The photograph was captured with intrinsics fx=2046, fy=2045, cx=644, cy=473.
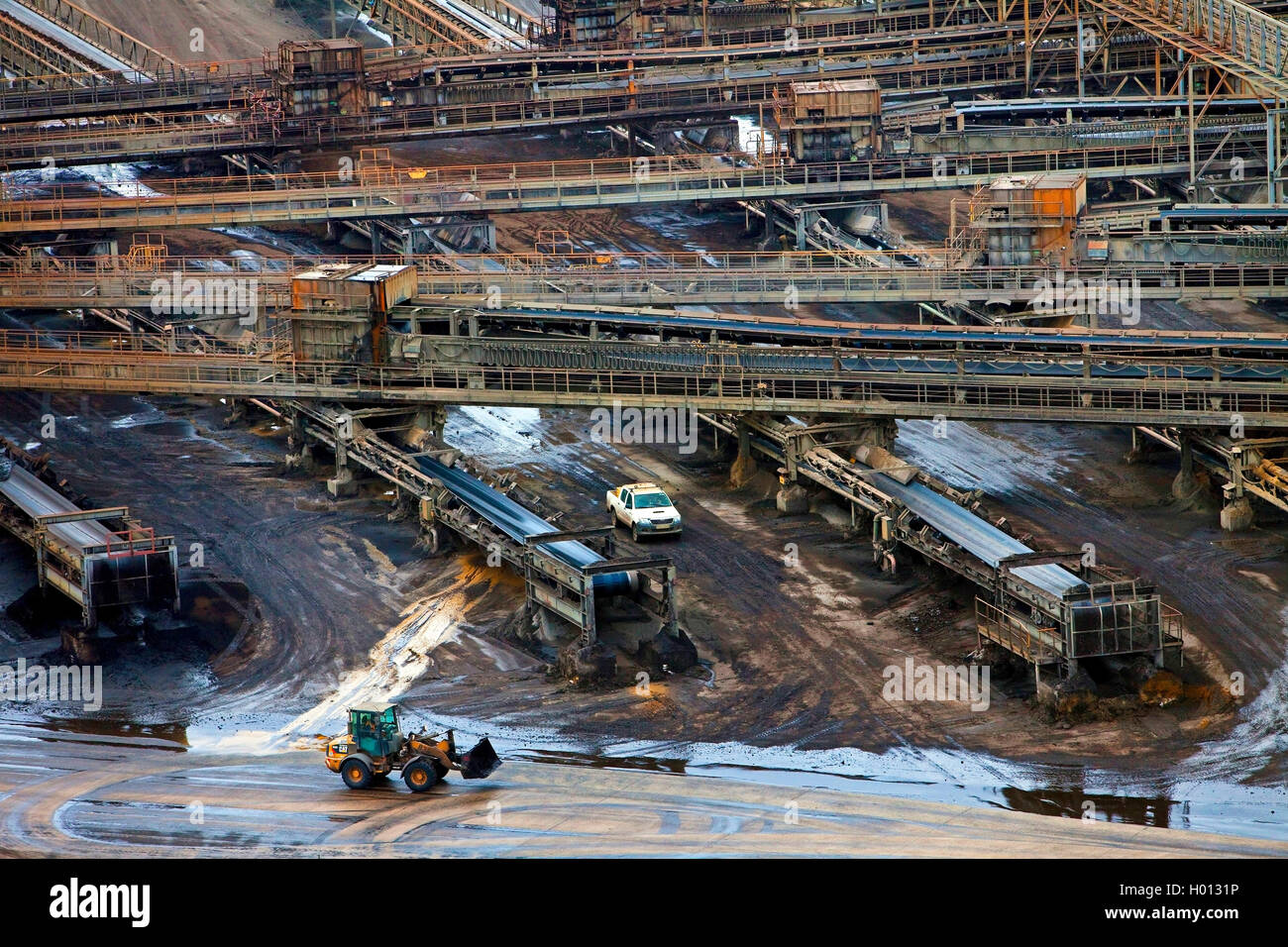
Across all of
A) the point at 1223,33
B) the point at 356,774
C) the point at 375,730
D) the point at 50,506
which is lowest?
the point at 356,774

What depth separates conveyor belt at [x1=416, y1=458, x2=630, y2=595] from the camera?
4109 centimetres

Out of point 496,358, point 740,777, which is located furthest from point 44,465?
point 740,777

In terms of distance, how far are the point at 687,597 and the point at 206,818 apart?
13417mm

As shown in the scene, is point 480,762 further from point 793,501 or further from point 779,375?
point 779,375

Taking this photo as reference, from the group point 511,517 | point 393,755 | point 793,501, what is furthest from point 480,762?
point 793,501

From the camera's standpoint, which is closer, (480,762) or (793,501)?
(480,762)

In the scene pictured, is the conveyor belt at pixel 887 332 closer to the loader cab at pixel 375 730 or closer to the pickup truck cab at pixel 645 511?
the pickup truck cab at pixel 645 511

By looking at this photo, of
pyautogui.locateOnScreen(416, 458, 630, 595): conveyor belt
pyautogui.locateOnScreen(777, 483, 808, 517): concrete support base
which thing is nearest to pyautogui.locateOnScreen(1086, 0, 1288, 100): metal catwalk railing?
pyautogui.locateOnScreen(777, 483, 808, 517): concrete support base

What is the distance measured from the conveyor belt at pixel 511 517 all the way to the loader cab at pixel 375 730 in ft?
23.2

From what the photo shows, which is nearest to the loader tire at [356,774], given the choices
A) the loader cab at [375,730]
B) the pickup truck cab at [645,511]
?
the loader cab at [375,730]

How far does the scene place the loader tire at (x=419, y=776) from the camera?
113 ft

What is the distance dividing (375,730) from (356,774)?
795 millimetres

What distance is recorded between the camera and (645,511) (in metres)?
48.0

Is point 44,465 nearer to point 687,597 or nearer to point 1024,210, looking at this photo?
point 687,597
